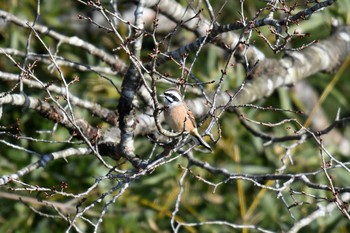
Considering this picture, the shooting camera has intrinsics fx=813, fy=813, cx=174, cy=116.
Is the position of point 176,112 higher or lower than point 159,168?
lower

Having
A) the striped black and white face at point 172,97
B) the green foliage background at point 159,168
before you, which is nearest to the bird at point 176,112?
the striped black and white face at point 172,97

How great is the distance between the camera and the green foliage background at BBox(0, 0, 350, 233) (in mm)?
7234

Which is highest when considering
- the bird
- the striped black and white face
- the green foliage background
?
the green foliage background

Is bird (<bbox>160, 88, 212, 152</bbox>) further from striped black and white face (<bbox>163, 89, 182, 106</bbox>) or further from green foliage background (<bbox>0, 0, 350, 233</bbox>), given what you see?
green foliage background (<bbox>0, 0, 350, 233</bbox>)

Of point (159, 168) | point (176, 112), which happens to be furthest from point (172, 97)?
point (159, 168)

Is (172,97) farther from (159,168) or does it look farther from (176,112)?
(159,168)

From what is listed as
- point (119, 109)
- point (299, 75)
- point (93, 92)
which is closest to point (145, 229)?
point (93, 92)

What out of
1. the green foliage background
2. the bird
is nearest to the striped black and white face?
the bird

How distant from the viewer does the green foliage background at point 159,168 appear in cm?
723

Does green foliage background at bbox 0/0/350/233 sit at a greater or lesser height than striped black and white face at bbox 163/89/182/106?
greater

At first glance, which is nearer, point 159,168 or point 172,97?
point 172,97

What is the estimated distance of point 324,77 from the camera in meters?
8.20

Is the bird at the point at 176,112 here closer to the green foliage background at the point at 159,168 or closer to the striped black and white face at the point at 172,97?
the striped black and white face at the point at 172,97

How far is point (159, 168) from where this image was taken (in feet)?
24.6
